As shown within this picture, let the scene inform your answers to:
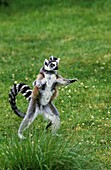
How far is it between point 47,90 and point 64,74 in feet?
15.9

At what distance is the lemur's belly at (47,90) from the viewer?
25.7ft

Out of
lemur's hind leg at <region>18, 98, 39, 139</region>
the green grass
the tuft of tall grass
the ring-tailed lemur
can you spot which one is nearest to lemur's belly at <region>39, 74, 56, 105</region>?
the ring-tailed lemur

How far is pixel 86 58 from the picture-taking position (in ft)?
45.5

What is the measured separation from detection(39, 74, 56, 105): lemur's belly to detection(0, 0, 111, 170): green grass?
509 mm

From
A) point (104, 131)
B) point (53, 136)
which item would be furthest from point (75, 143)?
point (104, 131)

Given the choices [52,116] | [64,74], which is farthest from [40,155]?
[64,74]

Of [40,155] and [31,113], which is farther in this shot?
[31,113]

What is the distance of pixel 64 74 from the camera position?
1270cm

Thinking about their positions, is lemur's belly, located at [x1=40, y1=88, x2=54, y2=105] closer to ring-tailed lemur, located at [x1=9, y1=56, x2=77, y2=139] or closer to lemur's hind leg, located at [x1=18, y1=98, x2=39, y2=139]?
ring-tailed lemur, located at [x1=9, y1=56, x2=77, y2=139]

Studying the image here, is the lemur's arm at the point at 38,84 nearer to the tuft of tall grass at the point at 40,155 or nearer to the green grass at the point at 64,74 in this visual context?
the green grass at the point at 64,74

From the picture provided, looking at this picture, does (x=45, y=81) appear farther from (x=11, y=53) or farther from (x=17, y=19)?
(x=17, y=19)

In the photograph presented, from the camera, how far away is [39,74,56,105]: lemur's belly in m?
7.82

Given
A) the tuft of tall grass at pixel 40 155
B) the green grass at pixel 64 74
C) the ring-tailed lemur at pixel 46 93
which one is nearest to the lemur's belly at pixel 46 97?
the ring-tailed lemur at pixel 46 93

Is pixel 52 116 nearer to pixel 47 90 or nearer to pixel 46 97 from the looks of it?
pixel 46 97
